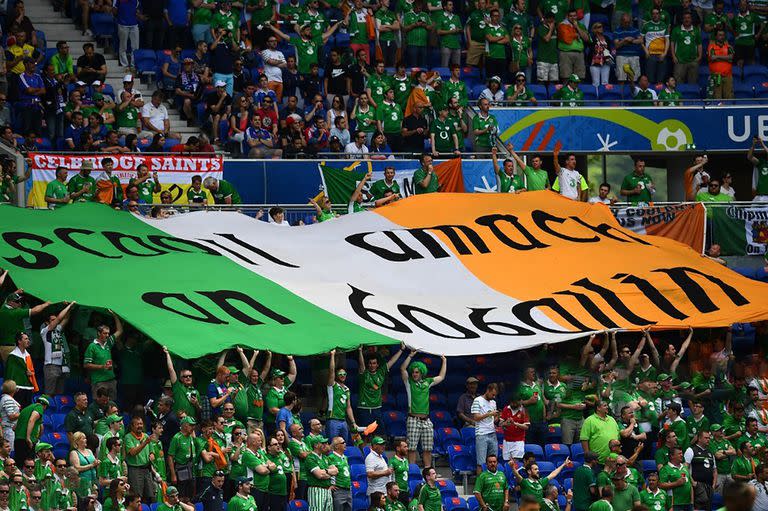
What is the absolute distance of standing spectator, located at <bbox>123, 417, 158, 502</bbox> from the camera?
16.7 metres

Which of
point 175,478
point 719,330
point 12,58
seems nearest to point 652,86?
point 719,330

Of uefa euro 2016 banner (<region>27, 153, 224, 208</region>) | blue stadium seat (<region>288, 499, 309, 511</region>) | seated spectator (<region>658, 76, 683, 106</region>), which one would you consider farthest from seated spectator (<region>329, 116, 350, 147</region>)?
blue stadium seat (<region>288, 499, 309, 511</region>)

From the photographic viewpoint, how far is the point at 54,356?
18.2 m

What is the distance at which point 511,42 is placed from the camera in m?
27.4

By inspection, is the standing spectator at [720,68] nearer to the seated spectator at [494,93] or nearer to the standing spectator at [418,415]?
the seated spectator at [494,93]

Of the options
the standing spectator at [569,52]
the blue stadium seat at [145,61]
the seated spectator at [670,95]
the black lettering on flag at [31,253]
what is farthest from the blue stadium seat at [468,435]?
the standing spectator at [569,52]

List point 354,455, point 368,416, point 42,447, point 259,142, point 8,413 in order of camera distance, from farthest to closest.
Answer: point 259,142, point 368,416, point 354,455, point 8,413, point 42,447

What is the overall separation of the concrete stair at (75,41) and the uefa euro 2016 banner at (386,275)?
470 centimetres

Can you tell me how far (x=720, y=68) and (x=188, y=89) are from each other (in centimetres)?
968

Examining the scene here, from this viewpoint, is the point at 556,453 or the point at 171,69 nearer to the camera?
the point at 556,453

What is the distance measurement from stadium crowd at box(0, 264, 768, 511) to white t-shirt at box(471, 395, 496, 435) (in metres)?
0.01

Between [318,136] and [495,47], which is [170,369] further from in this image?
[495,47]

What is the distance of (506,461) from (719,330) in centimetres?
418

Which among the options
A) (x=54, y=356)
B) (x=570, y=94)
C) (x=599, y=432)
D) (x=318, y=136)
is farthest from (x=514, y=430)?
(x=570, y=94)
